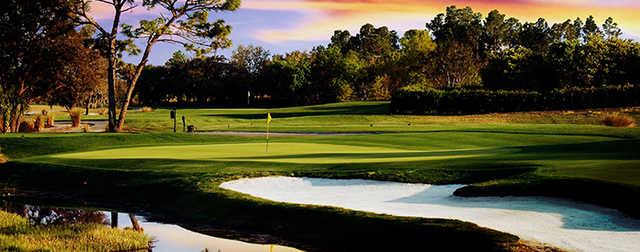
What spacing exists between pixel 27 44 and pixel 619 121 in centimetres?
4301

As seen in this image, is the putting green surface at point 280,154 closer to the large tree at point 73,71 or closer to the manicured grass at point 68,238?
the manicured grass at point 68,238

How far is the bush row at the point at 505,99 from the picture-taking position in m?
62.2

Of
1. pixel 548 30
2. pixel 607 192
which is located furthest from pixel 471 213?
pixel 548 30

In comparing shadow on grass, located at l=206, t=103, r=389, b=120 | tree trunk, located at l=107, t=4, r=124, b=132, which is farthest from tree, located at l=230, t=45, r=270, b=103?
tree trunk, located at l=107, t=4, r=124, b=132

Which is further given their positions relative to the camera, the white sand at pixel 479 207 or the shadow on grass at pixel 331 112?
the shadow on grass at pixel 331 112

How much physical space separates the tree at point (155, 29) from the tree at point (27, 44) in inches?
107

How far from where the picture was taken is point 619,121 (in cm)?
5200

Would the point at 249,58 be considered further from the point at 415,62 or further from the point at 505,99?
the point at 505,99

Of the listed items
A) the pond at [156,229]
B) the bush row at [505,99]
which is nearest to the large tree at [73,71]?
the bush row at [505,99]

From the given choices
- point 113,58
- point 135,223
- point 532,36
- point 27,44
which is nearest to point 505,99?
point 113,58

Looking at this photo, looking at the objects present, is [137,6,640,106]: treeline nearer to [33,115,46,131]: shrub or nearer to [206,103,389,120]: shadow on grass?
[206,103,389,120]: shadow on grass

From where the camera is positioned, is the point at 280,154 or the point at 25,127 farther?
the point at 25,127

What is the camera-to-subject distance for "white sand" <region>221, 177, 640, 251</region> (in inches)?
512

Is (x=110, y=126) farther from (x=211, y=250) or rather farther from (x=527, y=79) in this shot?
(x=527, y=79)
